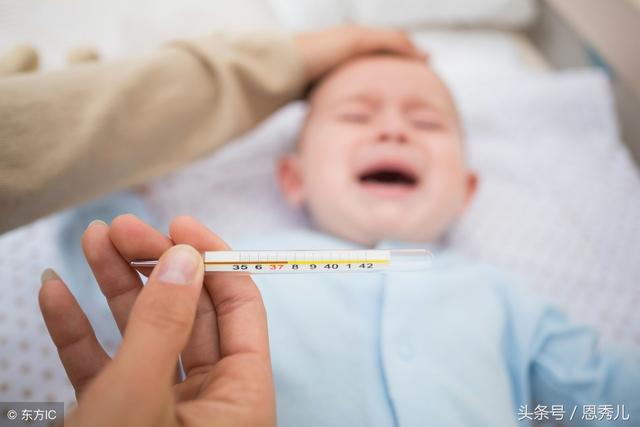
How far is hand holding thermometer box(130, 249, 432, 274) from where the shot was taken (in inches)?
24.3

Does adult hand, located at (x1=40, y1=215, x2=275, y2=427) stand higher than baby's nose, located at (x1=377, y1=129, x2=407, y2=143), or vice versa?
baby's nose, located at (x1=377, y1=129, x2=407, y2=143)

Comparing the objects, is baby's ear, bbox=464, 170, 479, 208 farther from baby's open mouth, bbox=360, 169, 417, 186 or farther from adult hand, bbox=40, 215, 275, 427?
adult hand, bbox=40, 215, 275, 427

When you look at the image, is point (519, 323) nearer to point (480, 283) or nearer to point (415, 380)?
point (480, 283)

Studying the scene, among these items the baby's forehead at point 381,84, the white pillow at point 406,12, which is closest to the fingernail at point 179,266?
the baby's forehead at point 381,84

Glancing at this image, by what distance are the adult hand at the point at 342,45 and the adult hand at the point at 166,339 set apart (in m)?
0.68

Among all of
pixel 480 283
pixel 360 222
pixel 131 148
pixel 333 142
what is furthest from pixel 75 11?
pixel 480 283

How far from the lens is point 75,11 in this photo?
1.24 meters

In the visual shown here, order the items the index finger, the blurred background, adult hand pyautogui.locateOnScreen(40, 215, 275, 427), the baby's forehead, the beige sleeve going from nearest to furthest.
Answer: adult hand pyautogui.locateOnScreen(40, 215, 275, 427) → the index finger → the beige sleeve → the blurred background → the baby's forehead

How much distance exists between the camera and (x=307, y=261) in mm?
627

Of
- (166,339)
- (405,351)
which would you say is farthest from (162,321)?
(405,351)

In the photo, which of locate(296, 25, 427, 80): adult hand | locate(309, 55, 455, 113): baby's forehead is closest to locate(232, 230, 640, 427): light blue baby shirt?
locate(309, 55, 455, 113): baby's forehead

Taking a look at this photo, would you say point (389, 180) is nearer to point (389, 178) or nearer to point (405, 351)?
point (389, 178)

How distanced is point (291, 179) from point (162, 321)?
73 centimetres

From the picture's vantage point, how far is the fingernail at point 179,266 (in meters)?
0.52
